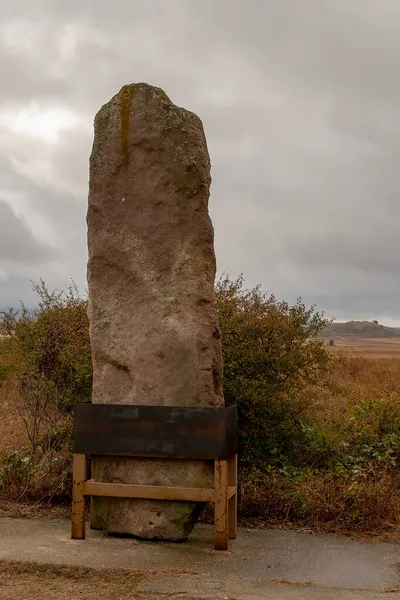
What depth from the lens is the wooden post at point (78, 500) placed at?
6.39 meters

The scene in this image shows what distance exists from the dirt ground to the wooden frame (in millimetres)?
881

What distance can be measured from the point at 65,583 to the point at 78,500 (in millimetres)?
1228

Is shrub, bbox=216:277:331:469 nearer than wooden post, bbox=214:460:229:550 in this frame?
No

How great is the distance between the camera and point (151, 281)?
6730mm

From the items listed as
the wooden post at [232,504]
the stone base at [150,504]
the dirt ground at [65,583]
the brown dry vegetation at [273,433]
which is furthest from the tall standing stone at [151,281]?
the brown dry vegetation at [273,433]

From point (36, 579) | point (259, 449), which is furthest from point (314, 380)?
point (36, 579)

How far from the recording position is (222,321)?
916cm

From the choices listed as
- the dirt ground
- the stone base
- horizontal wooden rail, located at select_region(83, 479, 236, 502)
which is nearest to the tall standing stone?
the stone base

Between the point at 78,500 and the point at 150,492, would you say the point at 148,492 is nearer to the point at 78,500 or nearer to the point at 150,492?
the point at 150,492

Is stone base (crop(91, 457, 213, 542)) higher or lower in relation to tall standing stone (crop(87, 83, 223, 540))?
lower

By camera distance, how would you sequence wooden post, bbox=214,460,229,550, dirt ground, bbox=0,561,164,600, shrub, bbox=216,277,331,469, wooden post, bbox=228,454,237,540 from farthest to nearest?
shrub, bbox=216,277,331,469 < wooden post, bbox=228,454,237,540 < wooden post, bbox=214,460,229,550 < dirt ground, bbox=0,561,164,600

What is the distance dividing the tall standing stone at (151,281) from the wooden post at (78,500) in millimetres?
214

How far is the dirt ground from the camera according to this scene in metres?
4.94

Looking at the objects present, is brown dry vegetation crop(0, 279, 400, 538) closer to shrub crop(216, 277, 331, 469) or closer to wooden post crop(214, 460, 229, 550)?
shrub crop(216, 277, 331, 469)
